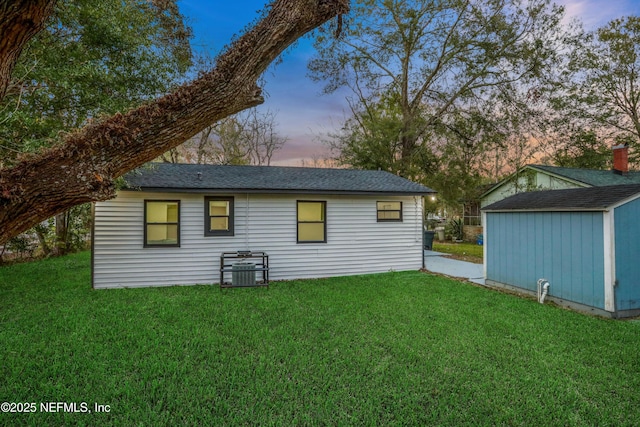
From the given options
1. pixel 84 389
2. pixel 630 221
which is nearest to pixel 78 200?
pixel 84 389

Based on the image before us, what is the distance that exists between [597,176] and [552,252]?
9803mm

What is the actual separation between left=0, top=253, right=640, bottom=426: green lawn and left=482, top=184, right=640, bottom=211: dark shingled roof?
1.86 metres

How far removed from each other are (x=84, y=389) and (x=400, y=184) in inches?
327

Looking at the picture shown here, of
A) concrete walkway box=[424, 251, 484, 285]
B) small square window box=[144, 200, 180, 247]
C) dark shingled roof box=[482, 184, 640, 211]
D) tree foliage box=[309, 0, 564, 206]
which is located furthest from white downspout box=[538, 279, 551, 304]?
tree foliage box=[309, 0, 564, 206]

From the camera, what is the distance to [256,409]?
8.64ft

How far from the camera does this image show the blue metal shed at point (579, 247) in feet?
16.0

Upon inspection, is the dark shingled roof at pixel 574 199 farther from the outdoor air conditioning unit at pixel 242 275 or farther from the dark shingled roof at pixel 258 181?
the outdoor air conditioning unit at pixel 242 275

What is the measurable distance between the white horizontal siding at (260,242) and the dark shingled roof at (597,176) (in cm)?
787

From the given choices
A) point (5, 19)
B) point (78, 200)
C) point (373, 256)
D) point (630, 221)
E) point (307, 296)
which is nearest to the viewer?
point (5, 19)

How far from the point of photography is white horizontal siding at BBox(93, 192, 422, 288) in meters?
6.95

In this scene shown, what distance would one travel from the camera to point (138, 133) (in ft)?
5.69

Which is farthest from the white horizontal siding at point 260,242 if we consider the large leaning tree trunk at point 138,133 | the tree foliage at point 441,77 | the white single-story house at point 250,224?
the tree foliage at point 441,77

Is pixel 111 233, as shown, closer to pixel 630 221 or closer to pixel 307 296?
pixel 307 296

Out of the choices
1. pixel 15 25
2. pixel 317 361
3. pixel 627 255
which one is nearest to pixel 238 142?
pixel 317 361
